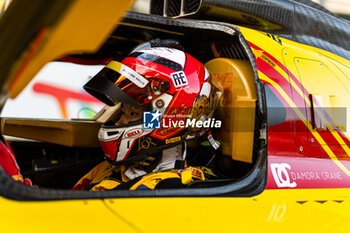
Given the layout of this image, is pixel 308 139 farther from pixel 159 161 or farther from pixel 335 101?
pixel 159 161

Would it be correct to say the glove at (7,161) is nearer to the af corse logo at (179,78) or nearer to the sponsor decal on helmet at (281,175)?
the af corse logo at (179,78)

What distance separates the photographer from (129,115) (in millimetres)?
1646

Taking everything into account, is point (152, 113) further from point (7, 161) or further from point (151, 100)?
point (7, 161)

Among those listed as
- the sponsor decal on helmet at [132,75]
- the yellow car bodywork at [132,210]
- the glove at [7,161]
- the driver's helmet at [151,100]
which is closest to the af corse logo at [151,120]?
the driver's helmet at [151,100]

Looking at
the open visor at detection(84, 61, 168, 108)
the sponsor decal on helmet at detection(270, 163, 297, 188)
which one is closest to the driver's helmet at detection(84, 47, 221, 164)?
the open visor at detection(84, 61, 168, 108)

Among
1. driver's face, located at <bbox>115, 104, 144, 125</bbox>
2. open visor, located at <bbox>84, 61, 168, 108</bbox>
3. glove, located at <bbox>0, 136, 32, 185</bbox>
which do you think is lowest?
glove, located at <bbox>0, 136, 32, 185</bbox>

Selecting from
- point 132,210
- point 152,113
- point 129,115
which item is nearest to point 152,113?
point 152,113

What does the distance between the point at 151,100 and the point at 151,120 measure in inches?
3.5

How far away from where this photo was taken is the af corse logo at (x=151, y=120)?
1.57 metres

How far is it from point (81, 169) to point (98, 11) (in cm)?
178

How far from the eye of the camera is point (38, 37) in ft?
2.03

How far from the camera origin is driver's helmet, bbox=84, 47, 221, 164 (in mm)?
1572

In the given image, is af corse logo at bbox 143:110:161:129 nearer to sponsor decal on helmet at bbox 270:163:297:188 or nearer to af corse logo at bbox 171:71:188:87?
af corse logo at bbox 171:71:188:87

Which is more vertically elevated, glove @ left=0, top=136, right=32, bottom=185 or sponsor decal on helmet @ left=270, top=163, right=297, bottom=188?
glove @ left=0, top=136, right=32, bottom=185
